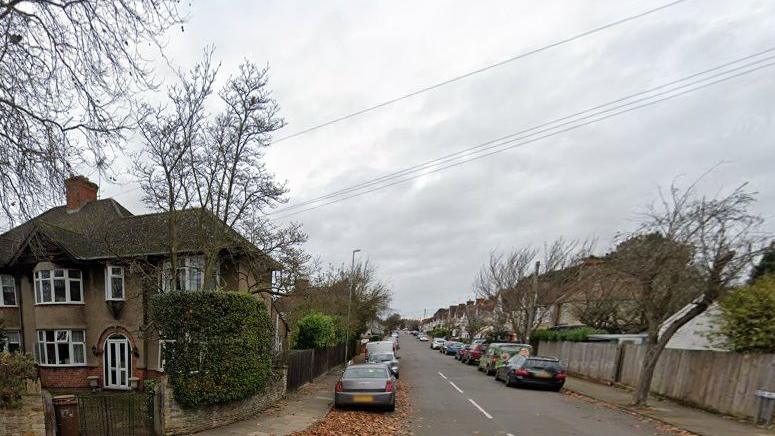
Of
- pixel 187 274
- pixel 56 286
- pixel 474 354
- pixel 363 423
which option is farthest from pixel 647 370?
pixel 56 286

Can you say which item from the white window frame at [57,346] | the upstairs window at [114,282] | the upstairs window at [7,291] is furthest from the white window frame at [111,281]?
the upstairs window at [7,291]

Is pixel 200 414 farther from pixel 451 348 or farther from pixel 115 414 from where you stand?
pixel 451 348

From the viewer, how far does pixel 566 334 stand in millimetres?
29031

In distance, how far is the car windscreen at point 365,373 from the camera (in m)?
14.2

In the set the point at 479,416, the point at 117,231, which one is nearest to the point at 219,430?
the point at 479,416

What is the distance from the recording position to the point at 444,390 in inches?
776

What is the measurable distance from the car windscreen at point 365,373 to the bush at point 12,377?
7.83 metres

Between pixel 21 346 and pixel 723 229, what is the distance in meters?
28.7

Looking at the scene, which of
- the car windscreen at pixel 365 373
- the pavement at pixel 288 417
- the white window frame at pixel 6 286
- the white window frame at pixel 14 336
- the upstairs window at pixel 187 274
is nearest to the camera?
the pavement at pixel 288 417

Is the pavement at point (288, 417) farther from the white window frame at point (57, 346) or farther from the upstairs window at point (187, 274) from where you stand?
the white window frame at point (57, 346)

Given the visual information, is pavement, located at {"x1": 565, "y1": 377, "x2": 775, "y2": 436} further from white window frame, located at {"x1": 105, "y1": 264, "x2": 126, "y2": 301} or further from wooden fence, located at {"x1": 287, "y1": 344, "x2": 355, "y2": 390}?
white window frame, located at {"x1": 105, "y1": 264, "x2": 126, "y2": 301}

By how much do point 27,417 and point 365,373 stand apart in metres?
8.09

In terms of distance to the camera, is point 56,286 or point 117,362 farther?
point 56,286

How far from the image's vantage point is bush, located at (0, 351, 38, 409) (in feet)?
27.0
